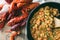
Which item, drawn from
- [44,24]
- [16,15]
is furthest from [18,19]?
[44,24]

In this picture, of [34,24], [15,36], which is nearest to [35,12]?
[34,24]

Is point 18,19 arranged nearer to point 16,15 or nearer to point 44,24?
point 16,15

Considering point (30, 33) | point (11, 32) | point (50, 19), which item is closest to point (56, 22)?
point (50, 19)

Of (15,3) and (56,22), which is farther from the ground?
(15,3)

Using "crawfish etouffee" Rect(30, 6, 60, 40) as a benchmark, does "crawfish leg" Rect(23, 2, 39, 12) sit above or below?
above

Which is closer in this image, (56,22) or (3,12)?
(56,22)

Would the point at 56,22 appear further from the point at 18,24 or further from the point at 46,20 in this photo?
the point at 18,24
